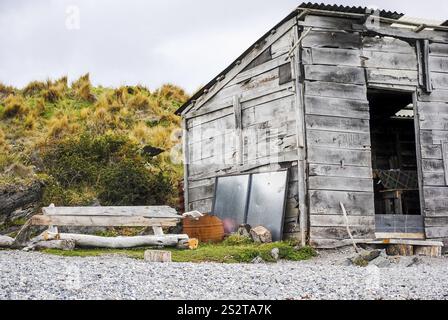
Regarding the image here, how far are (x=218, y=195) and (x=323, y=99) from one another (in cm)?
369

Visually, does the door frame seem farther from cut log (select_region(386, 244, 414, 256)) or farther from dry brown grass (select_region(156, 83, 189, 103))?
dry brown grass (select_region(156, 83, 189, 103))

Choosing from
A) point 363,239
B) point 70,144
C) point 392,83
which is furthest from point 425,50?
point 70,144

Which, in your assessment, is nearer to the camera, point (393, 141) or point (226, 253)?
point (226, 253)

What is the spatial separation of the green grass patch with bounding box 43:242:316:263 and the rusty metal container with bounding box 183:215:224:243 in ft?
3.88

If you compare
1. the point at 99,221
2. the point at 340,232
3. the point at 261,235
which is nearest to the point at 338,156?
the point at 340,232

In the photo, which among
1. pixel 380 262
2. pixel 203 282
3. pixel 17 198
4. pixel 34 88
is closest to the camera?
pixel 203 282

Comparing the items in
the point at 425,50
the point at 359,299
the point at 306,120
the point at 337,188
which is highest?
the point at 425,50

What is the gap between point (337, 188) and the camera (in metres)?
11.7

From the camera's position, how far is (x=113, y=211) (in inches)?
459

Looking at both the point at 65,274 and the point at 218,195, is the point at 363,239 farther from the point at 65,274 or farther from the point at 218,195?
the point at 65,274

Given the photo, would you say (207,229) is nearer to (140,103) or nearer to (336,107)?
(336,107)

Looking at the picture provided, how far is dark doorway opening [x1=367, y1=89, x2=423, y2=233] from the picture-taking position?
14.6m

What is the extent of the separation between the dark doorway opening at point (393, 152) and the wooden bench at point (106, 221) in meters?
5.97

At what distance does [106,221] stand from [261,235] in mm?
3146
